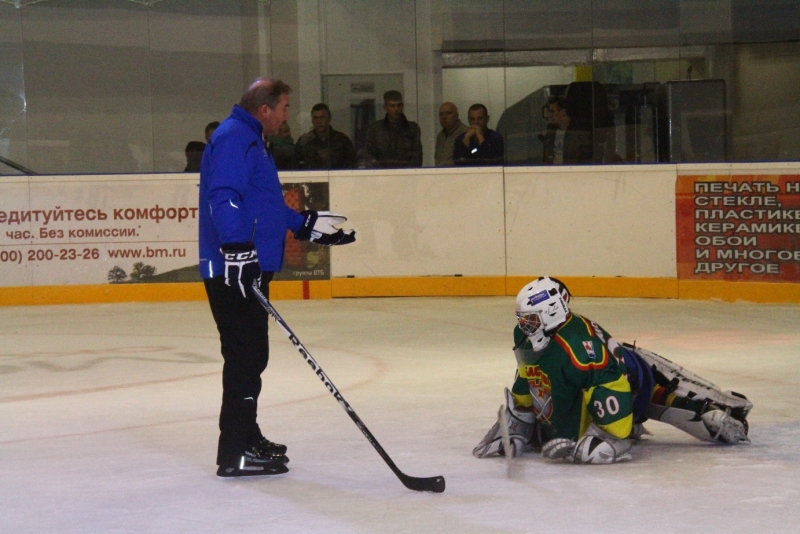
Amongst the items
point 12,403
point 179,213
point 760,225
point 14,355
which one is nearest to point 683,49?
point 760,225

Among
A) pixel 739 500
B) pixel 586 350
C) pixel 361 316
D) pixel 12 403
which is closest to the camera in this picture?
pixel 739 500

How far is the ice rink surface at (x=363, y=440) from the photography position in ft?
11.8

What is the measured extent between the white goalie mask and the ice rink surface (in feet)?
1.55

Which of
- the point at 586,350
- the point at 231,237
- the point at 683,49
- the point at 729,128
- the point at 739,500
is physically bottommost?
the point at 739,500

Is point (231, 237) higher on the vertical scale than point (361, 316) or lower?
higher

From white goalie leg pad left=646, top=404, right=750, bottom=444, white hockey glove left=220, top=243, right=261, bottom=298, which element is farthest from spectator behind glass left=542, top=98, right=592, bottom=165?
white hockey glove left=220, top=243, right=261, bottom=298

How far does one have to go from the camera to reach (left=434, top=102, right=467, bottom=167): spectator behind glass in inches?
416

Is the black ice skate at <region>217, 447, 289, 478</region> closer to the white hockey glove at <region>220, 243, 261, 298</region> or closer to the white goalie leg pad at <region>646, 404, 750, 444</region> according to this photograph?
the white hockey glove at <region>220, 243, 261, 298</region>

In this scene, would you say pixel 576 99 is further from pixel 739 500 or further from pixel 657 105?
pixel 739 500

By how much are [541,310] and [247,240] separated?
1.05 meters

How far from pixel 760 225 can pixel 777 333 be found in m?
1.80

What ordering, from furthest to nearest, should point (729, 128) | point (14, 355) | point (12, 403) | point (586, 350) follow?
point (729, 128)
point (14, 355)
point (12, 403)
point (586, 350)

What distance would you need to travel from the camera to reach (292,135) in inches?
425

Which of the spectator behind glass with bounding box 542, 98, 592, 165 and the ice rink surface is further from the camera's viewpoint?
the spectator behind glass with bounding box 542, 98, 592, 165
